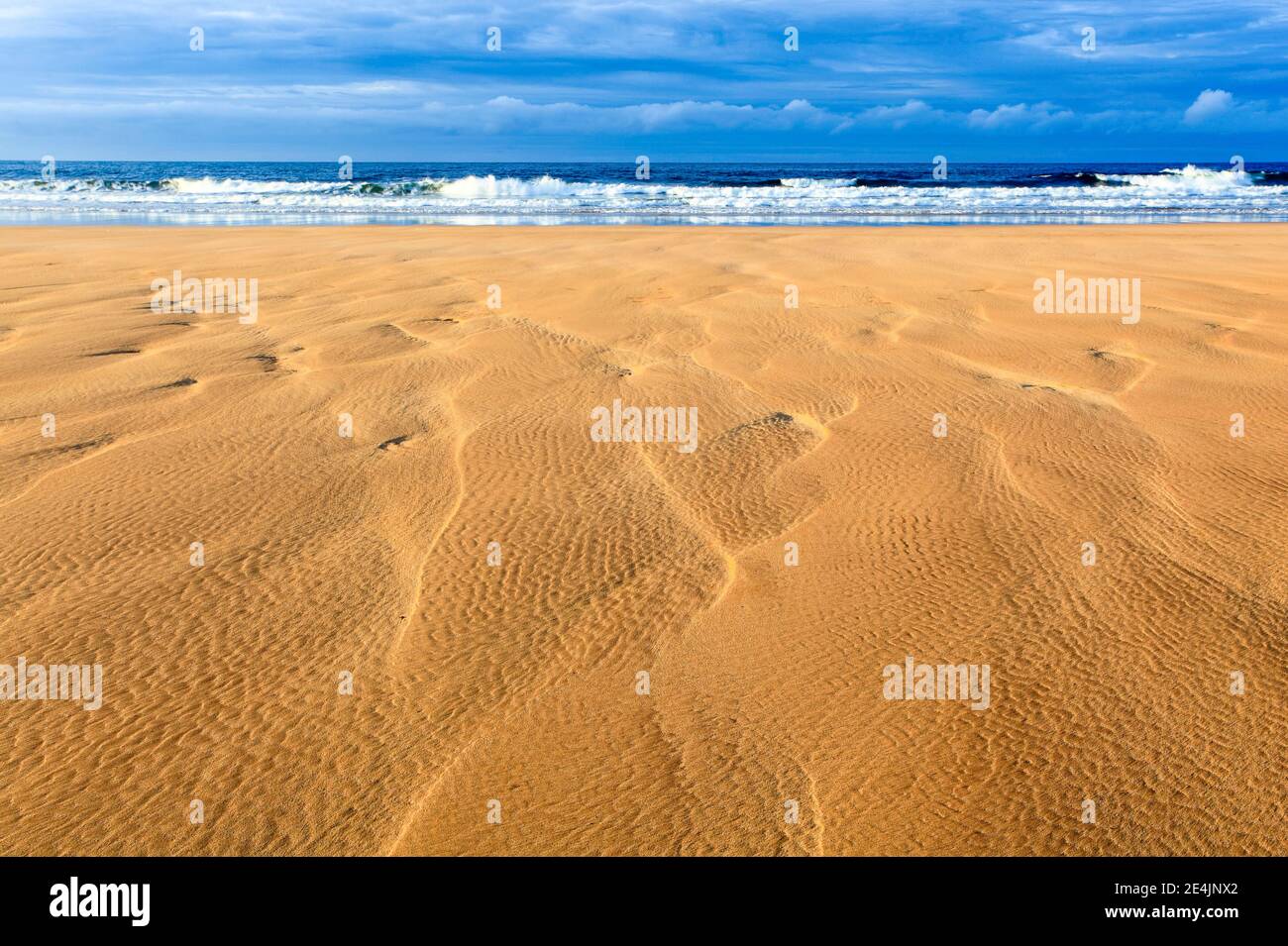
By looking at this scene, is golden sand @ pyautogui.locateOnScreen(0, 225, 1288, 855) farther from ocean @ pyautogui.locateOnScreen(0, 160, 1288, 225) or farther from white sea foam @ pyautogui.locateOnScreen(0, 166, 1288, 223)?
white sea foam @ pyautogui.locateOnScreen(0, 166, 1288, 223)

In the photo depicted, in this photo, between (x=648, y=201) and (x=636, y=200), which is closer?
(x=648, y=201)

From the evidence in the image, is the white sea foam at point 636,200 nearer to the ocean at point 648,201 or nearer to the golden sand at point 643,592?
the ocean at point 648,201

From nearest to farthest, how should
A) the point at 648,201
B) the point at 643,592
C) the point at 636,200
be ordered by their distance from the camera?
the point at 643,592 → the point at 648,201 → the point at 636,200

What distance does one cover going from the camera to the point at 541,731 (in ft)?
8.40

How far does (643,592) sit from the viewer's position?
3.27 meters

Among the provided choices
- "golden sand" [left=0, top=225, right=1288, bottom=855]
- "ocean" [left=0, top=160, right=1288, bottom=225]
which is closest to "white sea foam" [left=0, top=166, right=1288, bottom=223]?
"ocean" [left=0, top=160, right=1288, bottom=225]

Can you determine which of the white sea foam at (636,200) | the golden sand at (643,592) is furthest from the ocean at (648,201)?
the golden sand at (643,592)

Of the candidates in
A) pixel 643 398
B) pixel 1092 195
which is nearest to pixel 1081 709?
pixel 643 398

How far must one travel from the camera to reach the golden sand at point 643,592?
231 cm

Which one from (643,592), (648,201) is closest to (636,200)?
(648,201)

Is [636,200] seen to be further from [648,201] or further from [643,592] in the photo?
[643,592]

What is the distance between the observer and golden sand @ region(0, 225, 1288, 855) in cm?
231

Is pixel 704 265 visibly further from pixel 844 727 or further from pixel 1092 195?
pixel 1092 195
